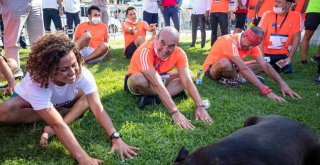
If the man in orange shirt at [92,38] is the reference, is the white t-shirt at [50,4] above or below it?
above

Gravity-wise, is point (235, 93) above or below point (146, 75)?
below

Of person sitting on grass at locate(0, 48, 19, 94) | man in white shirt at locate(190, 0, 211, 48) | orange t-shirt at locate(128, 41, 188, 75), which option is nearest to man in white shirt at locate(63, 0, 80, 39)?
man in white shirt at locate(190, 0, 211, 48)

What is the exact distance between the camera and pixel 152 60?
3.95 metres

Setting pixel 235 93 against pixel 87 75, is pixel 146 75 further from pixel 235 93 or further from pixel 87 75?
pixel 235 93

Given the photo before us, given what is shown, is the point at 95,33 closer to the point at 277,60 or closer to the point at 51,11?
the point at 51,11

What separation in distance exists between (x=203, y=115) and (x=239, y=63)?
139 cm

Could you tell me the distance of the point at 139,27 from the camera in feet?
24.9

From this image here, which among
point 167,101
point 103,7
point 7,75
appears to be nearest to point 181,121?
point 167,101

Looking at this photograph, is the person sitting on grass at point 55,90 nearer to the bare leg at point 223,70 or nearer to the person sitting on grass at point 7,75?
the person sitting on grass at point 7,75

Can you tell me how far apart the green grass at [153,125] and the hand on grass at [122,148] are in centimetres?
6

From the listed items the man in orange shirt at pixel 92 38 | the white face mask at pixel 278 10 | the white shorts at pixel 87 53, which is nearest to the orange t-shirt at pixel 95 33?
the man in orange shirt at pixel 92 38

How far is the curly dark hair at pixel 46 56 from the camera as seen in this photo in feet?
8.57

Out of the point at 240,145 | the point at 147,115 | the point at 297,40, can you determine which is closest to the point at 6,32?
the point at 147,115

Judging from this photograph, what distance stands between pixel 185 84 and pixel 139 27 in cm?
389
